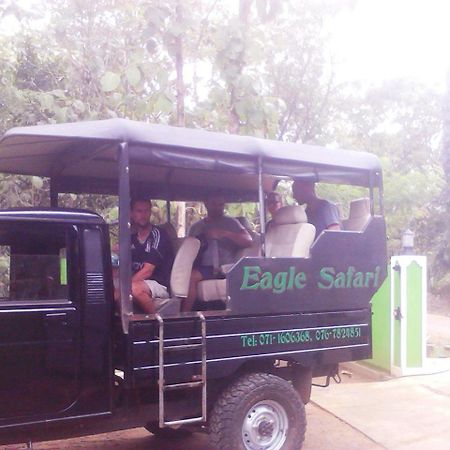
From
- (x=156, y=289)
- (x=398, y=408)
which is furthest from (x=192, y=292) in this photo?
(x=398, y=408)

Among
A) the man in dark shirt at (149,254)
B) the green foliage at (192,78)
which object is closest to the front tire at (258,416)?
the man in dark shirt at (149,254)

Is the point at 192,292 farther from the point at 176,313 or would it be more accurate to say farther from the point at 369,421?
the point at 369,421

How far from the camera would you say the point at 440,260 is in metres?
18.9

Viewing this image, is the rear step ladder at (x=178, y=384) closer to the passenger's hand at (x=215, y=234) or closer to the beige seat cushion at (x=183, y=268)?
the beige seat cushion at (x=183, y=268)

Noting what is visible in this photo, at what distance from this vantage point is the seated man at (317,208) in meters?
5.66

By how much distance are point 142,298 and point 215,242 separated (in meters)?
1.13

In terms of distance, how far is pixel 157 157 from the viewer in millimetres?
4434

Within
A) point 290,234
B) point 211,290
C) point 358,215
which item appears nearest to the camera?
point 211,290

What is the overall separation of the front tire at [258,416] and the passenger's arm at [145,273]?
3.48ft

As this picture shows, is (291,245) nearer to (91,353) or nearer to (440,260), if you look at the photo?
(91,353)

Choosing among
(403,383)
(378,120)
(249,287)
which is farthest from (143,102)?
→ (378,120)

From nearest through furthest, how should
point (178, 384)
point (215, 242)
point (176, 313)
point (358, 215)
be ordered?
point (178, 384) < point (176, 313) < point (215, 242) < point (358, 215)

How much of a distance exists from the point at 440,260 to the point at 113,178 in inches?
582

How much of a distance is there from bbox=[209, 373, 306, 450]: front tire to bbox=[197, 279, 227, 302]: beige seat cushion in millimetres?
684
